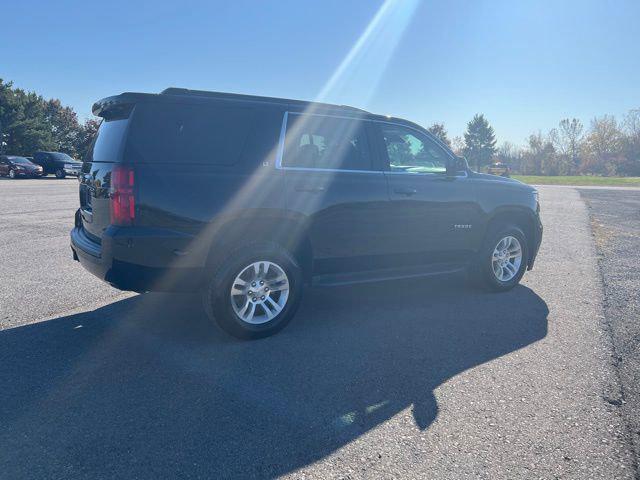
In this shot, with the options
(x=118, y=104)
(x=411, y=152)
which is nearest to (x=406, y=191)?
(x=411, y=152)

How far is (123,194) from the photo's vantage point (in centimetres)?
346

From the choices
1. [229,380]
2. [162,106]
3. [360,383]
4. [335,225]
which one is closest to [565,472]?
[360,383]

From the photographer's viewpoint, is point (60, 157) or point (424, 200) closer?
point (424, 200)

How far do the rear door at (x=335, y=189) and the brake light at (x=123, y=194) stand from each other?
4.14 feet

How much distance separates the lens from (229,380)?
3234 millimetres

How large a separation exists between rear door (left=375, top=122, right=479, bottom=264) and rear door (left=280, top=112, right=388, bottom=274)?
202 millimetres

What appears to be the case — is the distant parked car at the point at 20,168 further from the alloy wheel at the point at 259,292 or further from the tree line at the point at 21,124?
the alloy wheel at the point at 259,292

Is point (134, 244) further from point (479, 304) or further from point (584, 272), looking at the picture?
point (584, 272)

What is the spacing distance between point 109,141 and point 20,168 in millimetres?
31073

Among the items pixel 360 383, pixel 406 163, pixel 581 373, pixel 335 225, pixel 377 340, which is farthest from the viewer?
pixel 406 163

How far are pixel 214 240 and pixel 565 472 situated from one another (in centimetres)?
280

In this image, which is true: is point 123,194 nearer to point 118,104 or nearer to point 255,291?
point 118,104

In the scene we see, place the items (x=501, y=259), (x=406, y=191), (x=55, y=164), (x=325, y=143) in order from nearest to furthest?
(x=325, y=143) → (x=406, y=191) → (x=501, y=259) → (x=55, y=164)

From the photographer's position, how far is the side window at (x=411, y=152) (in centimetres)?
481
